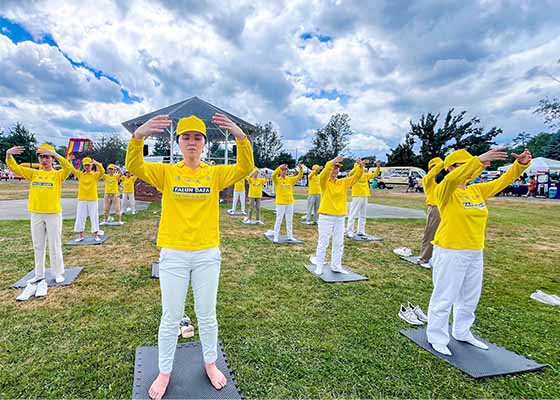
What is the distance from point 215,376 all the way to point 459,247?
2671 mm

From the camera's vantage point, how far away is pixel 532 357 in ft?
10.5

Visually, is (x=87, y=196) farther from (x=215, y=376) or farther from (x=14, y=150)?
(x=215, y=376)

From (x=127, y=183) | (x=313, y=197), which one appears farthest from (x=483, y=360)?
(x=127, y=183)

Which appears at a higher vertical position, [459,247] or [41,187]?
[41,187]

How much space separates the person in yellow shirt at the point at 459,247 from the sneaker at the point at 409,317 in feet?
1.76

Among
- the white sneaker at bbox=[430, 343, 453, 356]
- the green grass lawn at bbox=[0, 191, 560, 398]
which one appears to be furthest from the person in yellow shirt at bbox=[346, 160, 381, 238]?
the white sneaker at bbox=[430, 343, 453, 356]

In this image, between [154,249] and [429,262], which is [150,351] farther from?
[429,262]

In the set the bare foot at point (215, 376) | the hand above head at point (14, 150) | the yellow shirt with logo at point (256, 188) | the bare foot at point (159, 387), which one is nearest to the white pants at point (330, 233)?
the bare foot at point (215, 376)

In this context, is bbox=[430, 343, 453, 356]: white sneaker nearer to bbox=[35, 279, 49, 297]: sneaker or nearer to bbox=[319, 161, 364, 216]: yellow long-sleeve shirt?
bbox=[319, 161, 364, 216]: yellow long-sleeve shirt

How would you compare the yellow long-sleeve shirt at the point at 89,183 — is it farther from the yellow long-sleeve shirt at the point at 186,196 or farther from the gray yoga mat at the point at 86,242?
the yellow long-sleeve shirt at the point at 186,196

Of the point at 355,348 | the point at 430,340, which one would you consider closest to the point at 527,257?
→ the point at 430,340

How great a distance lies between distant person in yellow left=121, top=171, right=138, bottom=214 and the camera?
11844 millimetres

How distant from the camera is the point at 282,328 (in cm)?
368

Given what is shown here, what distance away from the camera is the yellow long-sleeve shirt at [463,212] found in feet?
10.2
